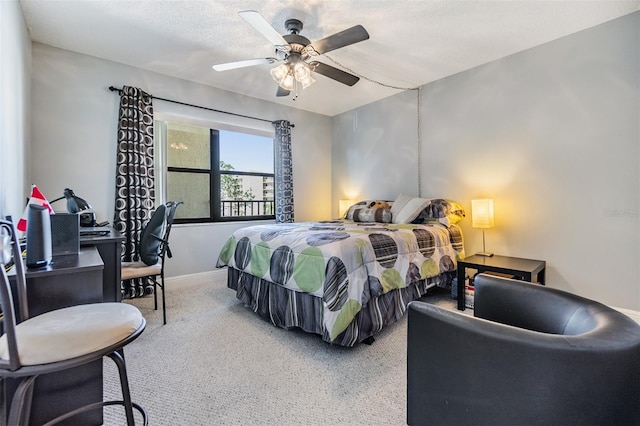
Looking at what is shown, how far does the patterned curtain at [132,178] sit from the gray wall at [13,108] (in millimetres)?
713

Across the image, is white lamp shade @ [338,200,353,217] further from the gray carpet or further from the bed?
the gray carpet

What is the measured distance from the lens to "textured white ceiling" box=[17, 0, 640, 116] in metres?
2.24

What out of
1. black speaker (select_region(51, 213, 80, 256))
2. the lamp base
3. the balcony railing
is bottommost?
the lamp base

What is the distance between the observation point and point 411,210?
3.38 m

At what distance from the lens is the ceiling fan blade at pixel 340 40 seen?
2.02 metres

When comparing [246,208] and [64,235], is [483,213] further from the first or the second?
[64,235]

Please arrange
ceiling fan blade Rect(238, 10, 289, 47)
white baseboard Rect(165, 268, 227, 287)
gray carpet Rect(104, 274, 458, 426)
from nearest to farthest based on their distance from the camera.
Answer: gray carpet Rect(104, 274, 458, 426) → ceiling fan blade Rect(238, 10, 289, 47) → white baseboard Rect(165, 268, 227, 287)

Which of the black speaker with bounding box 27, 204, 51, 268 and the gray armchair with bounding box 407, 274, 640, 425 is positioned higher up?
the black speaker with bounding box 27, 204, 51, 268

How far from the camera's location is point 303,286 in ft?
6.99

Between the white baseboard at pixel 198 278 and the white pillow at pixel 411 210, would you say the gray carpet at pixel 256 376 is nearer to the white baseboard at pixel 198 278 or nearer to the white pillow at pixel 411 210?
the white baseboard at pixel 198 278

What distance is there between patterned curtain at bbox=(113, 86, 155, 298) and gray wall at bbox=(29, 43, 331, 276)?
0.17m

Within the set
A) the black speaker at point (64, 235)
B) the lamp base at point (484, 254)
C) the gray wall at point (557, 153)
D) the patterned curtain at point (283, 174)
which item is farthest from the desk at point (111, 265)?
the gray wall at point (557, 153)

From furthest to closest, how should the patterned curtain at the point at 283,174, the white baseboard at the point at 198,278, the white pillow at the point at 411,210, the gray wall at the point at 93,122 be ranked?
the patterned curtain at the point at 283,174 → the white baseboard at the point at 198,278 → the white pillow at the point at 411,210 → the gray wall at the point at 93,122

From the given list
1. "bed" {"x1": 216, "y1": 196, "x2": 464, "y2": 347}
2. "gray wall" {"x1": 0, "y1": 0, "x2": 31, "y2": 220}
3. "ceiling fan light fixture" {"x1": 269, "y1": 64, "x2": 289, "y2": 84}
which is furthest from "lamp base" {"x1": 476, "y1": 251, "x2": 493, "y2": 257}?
"gray wall" {"x1": 0, "y1": 0, "x2": 31, "y2": 220}
